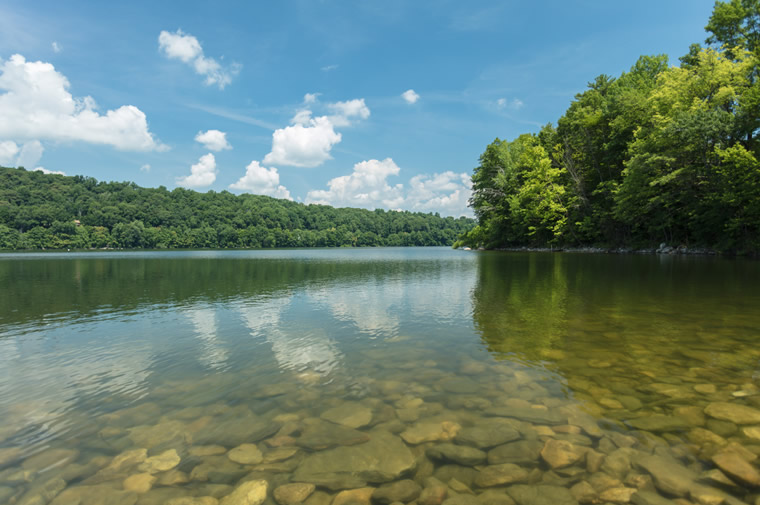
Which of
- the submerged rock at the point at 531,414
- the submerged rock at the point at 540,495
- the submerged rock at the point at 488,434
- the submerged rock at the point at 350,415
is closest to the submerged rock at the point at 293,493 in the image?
the submerged rock at the point at 350,415

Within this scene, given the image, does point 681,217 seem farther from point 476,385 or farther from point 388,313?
point 476,385

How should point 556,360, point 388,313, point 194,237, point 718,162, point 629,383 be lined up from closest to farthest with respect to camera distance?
1. point 629,383
2. point 556,360
3. point 388,313
4. point 718,162
5. point 194,237

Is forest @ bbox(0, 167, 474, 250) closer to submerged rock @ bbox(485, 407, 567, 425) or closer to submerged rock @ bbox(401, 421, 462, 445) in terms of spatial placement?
submerged rock @ bbox(401, 421, 462, 445)

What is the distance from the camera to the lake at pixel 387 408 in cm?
395

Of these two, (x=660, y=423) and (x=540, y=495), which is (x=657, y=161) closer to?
(x=660, y=423)

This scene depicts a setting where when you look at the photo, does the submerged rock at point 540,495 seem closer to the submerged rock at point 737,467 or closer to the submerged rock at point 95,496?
the submerged rock at point 737,467

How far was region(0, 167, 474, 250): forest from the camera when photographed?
128 meters

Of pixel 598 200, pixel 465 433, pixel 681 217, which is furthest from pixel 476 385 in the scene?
pixel 598 200

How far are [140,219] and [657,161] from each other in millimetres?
168538

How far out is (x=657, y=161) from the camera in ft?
125

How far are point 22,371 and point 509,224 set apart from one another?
239ft

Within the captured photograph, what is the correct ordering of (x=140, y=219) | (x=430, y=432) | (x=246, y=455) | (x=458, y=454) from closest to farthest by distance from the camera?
1. (x=458, y=454)
2. (x=246, y=455)
3. (x=430, y=432)
4. (x=140, y=219)

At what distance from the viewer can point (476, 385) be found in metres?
6.55

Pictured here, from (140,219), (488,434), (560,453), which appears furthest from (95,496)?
(140,219)
